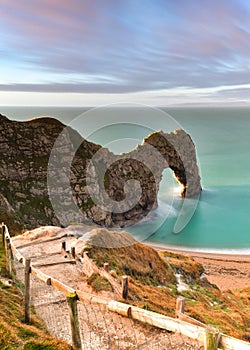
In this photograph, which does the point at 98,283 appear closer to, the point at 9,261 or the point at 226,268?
the point at 9,261

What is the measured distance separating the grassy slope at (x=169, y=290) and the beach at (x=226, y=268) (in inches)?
184

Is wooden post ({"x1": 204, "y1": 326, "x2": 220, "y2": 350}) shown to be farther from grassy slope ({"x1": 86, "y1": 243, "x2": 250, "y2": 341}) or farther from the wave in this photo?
the wave

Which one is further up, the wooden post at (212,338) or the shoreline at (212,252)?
the wooden post at (212,338)

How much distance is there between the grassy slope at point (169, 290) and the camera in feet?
48.0

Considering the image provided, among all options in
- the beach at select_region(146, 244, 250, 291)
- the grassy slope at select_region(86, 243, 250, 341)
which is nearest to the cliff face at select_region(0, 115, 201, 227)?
the beach at select_region(146, 244, 250, 291)

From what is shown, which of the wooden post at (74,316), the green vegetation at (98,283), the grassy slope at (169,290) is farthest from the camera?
the grassy slope at (169,290)

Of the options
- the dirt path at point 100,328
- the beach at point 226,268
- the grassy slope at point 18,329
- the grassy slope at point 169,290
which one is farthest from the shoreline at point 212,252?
the grassy slope at point 18,329

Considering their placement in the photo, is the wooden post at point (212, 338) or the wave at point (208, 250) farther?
the wave at point (208, 250)

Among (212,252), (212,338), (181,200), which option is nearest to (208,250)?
(212,252)

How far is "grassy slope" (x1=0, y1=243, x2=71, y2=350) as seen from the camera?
6.74m

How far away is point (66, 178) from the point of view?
46094 mm

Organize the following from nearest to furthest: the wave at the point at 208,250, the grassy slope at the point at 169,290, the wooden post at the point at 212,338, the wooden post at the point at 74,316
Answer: the wooden post at the point at 212,338
the wooden post at the point at 74,316
the grassy slope at the point at 169,290
the wave at the point at 208,250

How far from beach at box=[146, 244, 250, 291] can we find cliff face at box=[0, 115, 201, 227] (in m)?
13.5

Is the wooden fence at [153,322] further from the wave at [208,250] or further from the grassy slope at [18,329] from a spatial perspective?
the wave at [208,250]
